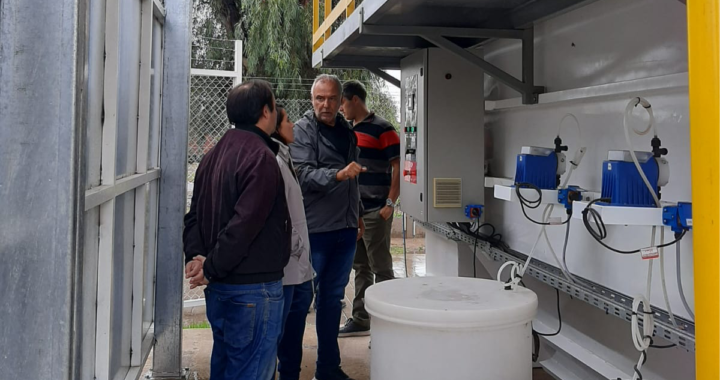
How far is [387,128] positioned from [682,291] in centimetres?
279

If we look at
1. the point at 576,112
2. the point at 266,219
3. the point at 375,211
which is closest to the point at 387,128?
the point at 375,211

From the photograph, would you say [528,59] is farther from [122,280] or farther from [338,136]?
[122,280]

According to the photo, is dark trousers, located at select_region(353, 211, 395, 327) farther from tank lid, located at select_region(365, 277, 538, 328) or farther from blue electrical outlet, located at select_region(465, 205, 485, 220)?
tank lid, located at select_region(365, 277, 538, 328)

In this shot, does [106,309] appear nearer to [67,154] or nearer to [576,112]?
[67,154]

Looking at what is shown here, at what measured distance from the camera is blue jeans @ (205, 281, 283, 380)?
8.31 ft

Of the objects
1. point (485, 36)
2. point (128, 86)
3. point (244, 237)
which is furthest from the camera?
point (485, 36)

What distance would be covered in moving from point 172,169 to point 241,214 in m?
1.47

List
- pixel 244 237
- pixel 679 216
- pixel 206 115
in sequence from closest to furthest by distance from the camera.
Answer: pixel 679 216 → pixel 244 237 → pixel 206 115

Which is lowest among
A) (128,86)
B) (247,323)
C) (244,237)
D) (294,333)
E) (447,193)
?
(294,333)

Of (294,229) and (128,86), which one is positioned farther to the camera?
(294,229)

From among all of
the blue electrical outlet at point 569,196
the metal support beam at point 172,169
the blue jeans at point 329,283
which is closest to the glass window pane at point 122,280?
the metal support beam at point 172,169

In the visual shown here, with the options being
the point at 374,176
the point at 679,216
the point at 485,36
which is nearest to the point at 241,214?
the point at 679,216

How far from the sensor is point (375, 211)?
4570 mm

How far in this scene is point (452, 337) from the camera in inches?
75.5
